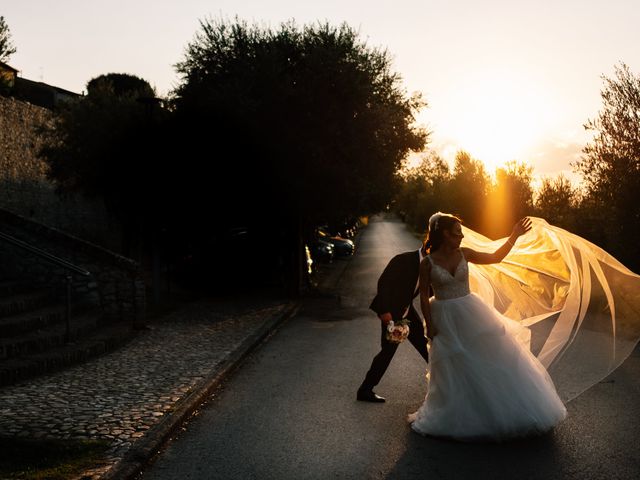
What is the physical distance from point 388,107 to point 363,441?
16654 millimetres

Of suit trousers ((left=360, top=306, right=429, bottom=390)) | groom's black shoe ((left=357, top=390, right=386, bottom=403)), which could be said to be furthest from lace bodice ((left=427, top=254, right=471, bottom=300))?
groom's black shoe ((left=357, top=390, right=386, bottom=403))

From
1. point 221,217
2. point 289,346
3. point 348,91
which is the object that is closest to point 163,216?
point 221,217

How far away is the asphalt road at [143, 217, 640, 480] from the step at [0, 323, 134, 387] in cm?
238

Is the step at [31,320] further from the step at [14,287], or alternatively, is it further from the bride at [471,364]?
the bride at [471,364]

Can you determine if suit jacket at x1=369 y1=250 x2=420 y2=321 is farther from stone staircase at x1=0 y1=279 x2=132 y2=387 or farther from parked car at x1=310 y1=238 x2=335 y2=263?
parked car at x1=310 y1=238 x2=335 y2=263

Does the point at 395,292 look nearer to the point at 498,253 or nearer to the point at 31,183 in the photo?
the point at 498,253

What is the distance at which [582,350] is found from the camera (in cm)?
733

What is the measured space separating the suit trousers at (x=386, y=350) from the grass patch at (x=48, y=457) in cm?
285

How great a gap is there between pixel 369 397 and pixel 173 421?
6.97 feet

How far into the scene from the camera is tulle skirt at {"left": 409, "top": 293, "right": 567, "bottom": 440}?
19.7 ft

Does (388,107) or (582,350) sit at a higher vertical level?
(388,107)

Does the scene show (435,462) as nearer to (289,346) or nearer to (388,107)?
(289,346)

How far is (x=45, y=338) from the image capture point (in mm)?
10297

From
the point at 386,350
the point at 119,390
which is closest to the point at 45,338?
the point at 119,390
